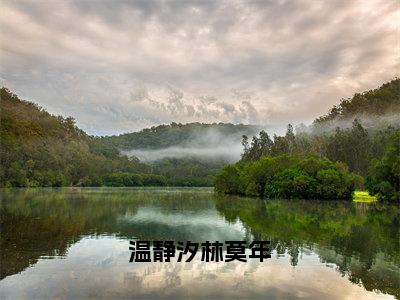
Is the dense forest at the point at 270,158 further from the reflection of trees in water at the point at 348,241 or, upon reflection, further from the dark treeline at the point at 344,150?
the reflection of trees in water at the point at 348,241

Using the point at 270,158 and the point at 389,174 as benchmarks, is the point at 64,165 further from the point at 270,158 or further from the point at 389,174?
the point at 389,174

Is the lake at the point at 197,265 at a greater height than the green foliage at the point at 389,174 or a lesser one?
lesser

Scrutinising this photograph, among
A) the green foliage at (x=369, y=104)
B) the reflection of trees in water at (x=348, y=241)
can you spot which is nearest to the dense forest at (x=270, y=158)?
the green foliage at (x=369, y=104)

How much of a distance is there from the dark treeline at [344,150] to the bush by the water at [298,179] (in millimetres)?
160

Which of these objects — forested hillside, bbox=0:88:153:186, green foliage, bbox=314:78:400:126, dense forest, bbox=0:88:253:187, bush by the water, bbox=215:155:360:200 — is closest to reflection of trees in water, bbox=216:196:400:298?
bush by the water, bbox=215:155:360:200

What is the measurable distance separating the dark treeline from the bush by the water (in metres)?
0.16

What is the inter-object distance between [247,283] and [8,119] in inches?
961

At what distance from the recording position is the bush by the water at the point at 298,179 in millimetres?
68062

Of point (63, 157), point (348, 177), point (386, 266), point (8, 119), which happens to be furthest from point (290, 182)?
point (63, 157)

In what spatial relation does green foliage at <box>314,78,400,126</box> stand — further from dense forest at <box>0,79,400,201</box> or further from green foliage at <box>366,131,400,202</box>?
green foliage at <box>366,131,400,202</box>

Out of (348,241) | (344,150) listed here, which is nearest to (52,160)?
(344,150)

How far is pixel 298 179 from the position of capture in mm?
69062

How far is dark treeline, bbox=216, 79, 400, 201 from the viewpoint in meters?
60.0

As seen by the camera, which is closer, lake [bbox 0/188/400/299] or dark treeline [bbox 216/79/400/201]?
lake [bbox 0/188/400/299]
